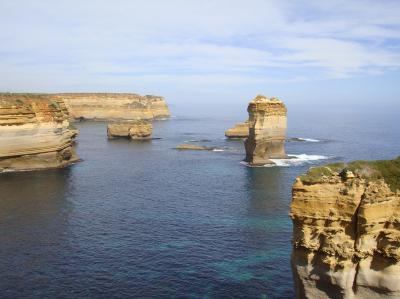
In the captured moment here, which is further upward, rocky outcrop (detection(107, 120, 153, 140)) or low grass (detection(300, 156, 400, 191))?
low grass (detection(300, 156, 400, 191))

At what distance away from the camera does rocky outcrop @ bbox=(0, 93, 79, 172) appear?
8719 cm

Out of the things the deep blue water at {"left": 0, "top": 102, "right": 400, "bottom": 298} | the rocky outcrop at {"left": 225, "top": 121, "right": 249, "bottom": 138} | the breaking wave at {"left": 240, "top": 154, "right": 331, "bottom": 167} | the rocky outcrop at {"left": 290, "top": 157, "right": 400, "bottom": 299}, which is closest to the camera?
the rocky outcrop at {"left": 290, "top": 157, "right": 400, "bottom": 299}


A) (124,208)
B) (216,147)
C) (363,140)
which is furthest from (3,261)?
(363,140)

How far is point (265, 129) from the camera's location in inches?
3905

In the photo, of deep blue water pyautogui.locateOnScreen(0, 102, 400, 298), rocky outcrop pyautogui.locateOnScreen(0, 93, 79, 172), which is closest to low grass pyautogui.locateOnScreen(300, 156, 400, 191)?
deep blue water pyautogui.locateOnScreen(0, 102, 400, 298)

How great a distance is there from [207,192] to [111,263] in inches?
1190

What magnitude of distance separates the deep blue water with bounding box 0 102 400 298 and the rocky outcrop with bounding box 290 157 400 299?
415 inches

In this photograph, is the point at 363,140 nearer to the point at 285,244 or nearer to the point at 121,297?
the point at 285,244

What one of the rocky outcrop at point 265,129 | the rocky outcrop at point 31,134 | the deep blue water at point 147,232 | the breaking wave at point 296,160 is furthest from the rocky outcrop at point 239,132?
the rocky outcrop at point 31,134

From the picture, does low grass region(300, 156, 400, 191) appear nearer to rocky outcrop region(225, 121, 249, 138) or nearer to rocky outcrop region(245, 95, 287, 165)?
rocky outcrop region(245, 95, 287, 165)

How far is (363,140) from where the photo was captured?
479ft

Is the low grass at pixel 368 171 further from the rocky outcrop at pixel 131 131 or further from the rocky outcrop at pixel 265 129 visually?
the rocky outcrop at pixel 131 131

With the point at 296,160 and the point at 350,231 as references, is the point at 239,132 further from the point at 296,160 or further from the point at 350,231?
→ the point at 350,231

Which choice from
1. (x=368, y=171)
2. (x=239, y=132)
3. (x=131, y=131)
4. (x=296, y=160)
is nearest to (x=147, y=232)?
(x=368, y=171)
